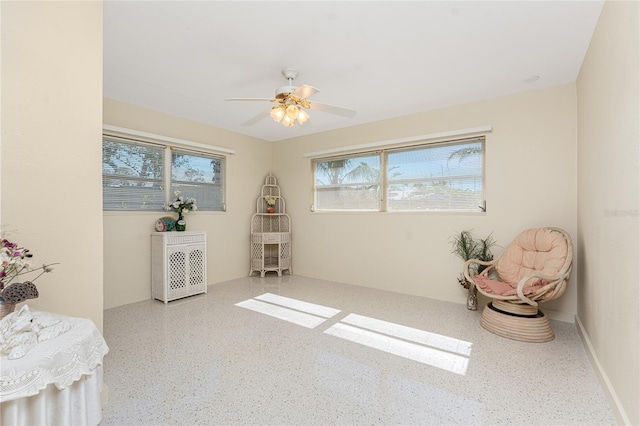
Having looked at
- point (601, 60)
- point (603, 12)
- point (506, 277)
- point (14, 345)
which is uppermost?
point (603, 12)

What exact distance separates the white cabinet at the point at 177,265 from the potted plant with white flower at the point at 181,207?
170 mm

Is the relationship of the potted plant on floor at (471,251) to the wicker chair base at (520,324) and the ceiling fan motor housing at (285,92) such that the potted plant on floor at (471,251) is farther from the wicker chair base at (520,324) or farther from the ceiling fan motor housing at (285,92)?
the ceiling fan motor housing at (285,92)

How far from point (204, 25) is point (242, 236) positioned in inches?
138

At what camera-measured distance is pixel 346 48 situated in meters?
2.39

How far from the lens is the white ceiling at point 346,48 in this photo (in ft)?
6.42

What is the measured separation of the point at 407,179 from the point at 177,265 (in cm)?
331

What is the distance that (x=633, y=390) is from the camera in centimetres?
143

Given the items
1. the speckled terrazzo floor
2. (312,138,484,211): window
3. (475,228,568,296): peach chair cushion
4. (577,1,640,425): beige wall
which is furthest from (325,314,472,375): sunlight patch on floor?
(312,138,484,211): window

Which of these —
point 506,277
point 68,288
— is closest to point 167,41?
point 68,288

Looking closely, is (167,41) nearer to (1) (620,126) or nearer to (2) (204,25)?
(2) (204,25)

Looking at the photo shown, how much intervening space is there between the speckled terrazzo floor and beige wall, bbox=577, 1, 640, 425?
309 mm

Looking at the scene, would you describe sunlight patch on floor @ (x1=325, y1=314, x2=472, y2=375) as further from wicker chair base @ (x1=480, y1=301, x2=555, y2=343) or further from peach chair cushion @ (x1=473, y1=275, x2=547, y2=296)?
peach chair cushion @ (x1=473, y1=275, x2=547, y2=296)

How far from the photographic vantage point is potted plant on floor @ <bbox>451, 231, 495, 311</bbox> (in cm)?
343

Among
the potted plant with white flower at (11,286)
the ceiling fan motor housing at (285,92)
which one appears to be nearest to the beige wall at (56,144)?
the potted plant with white flower at (11,286)
